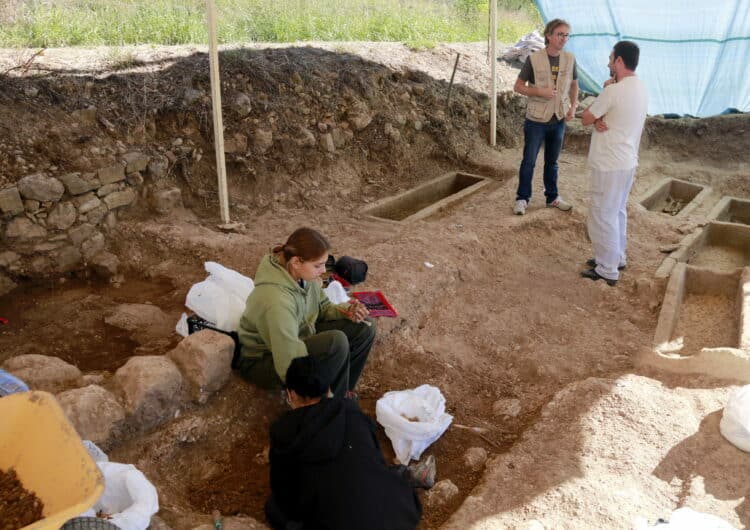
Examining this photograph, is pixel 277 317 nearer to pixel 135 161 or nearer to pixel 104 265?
pixel 104 265

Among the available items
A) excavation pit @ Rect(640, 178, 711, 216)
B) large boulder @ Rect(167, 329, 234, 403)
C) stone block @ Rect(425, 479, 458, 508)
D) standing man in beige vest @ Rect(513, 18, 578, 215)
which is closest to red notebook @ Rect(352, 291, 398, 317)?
large boulder @ Rect(167, 329, 234, 403)

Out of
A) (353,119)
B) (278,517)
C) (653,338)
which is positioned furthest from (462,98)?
(278,517)

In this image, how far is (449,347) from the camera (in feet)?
14.1

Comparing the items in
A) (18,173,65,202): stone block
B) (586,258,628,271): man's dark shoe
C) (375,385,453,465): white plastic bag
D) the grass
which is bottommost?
Answer: (375,385,453,465): white plastic bag

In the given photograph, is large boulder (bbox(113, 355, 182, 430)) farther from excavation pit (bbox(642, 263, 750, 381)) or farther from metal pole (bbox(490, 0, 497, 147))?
metal pole (bbox(490, 0, 497, 147))

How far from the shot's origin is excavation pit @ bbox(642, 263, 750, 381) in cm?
363

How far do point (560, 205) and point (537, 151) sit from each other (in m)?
0.67

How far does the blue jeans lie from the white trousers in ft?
3.90

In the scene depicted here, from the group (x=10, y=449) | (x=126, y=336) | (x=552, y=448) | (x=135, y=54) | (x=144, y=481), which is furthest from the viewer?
(x=135, y=54)

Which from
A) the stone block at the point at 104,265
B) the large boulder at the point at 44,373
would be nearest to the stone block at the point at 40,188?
the stone block at the point at 104,265

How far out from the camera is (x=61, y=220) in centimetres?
482

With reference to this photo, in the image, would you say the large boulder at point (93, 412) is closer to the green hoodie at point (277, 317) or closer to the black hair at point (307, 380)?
the green hoodie at point (277, 317)

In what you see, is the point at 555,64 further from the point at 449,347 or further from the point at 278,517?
the point at 278,517

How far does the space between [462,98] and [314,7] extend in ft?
9.61
